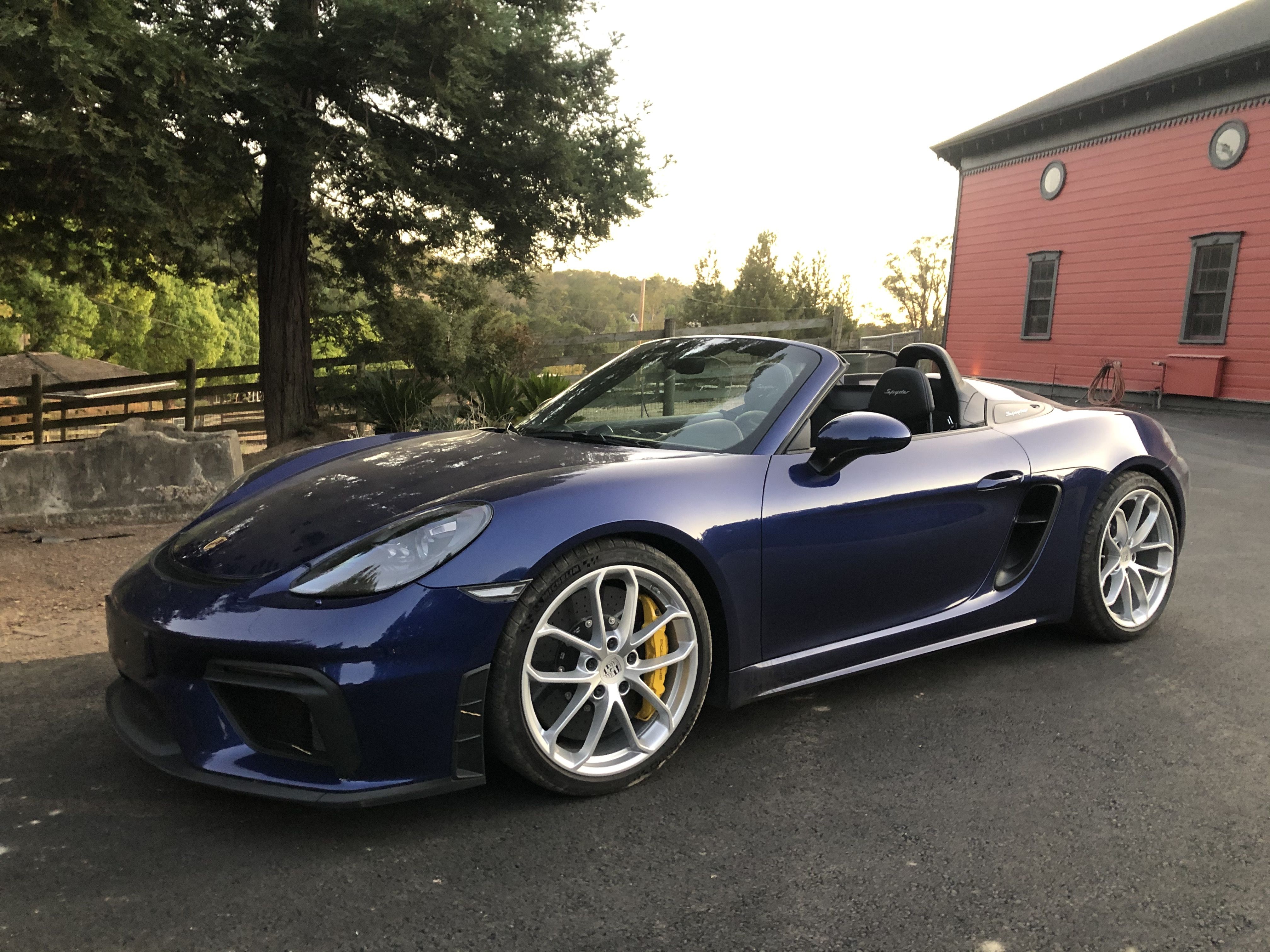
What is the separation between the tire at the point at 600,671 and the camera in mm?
2500

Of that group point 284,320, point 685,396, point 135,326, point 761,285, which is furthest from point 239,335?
point 685,396

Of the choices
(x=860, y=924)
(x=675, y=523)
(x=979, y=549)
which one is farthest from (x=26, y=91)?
(x=860, y=924)

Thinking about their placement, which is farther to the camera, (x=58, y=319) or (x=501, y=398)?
(x=58, y=319)

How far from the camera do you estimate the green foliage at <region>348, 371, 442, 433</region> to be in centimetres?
977

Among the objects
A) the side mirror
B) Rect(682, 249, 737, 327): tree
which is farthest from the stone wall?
Rect(682, 249, 737, 327): tree

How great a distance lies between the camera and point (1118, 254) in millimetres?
18500

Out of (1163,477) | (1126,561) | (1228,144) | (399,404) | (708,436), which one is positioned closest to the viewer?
(708,436)

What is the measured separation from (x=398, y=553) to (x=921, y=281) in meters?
49.7

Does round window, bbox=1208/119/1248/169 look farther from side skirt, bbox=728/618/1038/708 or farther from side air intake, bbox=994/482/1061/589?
side skirt, bbox=728/618/1038/708

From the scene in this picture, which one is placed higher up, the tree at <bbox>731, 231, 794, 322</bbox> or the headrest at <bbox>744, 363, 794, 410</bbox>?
the tree at <bbox>731, 231, 794, 322</bbox>

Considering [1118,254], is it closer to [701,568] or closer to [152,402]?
[152,402]

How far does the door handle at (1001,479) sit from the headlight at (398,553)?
1931 millimetres

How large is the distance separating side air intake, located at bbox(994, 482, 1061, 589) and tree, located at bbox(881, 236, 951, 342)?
46023 mm

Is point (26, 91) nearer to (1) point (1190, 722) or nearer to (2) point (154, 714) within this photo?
(2) point (154, 714)
